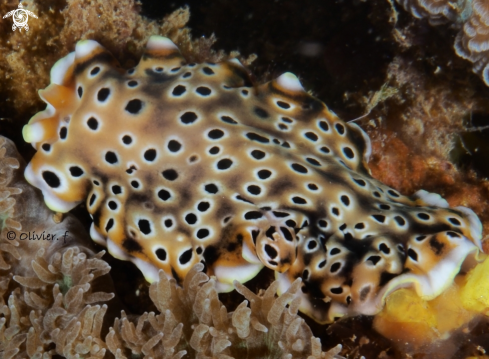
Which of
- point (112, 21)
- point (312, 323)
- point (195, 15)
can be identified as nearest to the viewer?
point (312, 323)

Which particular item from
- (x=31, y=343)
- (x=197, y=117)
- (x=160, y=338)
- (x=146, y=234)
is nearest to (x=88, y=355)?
(x=31, y=343)

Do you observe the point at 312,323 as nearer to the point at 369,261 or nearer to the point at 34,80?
the point at 369,261

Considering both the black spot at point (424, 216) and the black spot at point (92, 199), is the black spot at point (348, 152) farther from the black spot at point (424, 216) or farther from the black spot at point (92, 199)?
the black spot at point (92, 199)

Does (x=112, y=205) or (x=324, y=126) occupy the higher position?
(x=324, y=126)

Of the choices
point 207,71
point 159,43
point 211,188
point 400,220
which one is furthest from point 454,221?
point 159,43

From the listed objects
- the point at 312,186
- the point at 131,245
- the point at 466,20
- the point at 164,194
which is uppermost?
the point at 466,20

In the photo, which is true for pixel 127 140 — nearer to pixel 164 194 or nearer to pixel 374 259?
pixel 164 194
